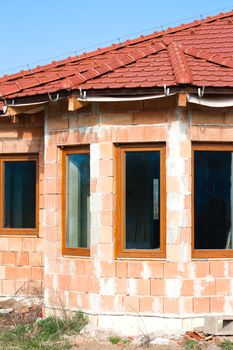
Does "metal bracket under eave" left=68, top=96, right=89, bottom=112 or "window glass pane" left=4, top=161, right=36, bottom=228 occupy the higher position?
"metal bracket under eave" left=68, top=96, right=89, bottom=112

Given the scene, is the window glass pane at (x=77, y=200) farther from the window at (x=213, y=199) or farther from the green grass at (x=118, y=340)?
the window at (x=213, y=199)

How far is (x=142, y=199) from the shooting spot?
35.6 feet

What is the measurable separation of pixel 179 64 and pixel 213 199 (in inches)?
75.6

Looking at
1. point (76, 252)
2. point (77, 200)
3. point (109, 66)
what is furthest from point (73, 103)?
point (76, 252)

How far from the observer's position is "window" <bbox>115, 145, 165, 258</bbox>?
10.7 m

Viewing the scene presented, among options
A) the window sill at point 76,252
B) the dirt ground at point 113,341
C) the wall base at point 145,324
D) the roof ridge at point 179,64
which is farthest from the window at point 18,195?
the roof ridge at point 179,64

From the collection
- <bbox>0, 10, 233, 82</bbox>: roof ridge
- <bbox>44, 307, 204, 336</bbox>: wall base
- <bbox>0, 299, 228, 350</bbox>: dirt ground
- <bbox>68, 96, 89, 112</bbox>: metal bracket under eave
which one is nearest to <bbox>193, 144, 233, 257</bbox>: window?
<bbox>44, 307, 204, 336</bbox>: wall base

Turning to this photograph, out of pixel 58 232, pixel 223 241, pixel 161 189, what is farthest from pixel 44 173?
pixel 223 241

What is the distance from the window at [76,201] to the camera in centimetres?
1121

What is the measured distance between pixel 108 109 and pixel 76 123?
59cm

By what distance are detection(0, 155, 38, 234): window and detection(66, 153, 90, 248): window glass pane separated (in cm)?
158

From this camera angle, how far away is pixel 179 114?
10.6 m

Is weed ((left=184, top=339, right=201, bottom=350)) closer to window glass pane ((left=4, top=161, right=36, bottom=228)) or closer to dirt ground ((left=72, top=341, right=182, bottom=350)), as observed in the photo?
dirt ground ((left=72, top=341, right=182, bottom=350))

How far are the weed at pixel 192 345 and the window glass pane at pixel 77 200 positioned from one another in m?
2.09
